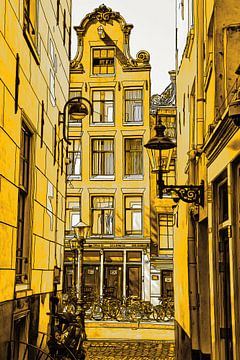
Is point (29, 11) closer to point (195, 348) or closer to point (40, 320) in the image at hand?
point (40, 320)

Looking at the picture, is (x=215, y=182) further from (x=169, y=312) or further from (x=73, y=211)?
(x=73, y=211)

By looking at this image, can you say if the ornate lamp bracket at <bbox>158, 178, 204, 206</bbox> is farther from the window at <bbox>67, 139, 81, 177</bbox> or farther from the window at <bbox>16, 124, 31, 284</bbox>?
the window at <bbox>67, 139, 81, 177</bbox>

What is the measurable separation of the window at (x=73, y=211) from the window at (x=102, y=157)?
1573 millimetres

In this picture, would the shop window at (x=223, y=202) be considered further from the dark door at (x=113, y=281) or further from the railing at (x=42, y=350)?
the dark door at (x=113, y=281)

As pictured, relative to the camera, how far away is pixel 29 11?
22.6ft

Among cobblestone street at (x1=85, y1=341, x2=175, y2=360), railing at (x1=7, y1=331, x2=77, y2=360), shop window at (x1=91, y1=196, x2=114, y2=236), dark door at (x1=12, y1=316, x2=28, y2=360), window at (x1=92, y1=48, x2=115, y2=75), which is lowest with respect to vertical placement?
cobblestone street at (x1=85, y1=341, x2=175, y2=360)

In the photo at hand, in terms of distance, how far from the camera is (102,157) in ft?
86.3

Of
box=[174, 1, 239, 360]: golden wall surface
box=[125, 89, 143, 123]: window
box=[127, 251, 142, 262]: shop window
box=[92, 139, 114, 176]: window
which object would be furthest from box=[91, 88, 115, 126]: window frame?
box=[174, 1, 239, 360]: golden wall surface

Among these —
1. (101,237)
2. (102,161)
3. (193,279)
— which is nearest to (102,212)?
(101,237)

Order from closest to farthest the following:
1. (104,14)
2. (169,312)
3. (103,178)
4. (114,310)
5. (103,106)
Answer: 1. (169,312)
2. (114,310)
3. (103,178)
4. (103,106)
5. (104,14)

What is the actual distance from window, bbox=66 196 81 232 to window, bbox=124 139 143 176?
2680 millimetres

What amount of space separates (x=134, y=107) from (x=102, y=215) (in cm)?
529

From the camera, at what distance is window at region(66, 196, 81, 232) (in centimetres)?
2593

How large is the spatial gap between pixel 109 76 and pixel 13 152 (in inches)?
839
